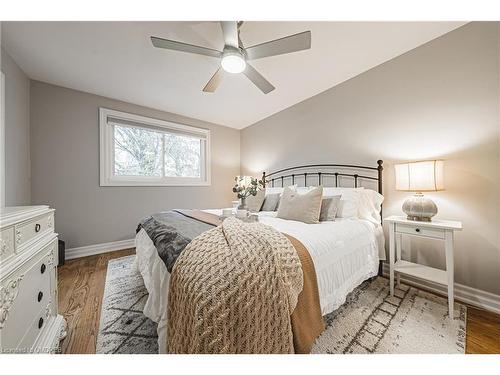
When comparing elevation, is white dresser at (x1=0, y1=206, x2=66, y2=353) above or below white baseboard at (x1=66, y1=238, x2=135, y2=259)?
above

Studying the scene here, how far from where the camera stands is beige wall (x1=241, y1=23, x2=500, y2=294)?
1593 millimetres

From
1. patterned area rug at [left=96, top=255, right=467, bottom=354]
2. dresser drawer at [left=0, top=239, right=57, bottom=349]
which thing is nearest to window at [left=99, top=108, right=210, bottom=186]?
patterned area rug at [left=96, top=255, right=467, bottom=354]

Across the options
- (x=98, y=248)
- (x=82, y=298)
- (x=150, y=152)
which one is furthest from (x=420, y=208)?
(x=98, y=248)

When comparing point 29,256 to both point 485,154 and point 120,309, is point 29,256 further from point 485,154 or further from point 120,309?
point 485,154

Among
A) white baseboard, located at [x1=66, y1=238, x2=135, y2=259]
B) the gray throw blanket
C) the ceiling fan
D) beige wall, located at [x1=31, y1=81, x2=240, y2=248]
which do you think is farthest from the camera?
white baseboard, located at [x1=66, y1=238, x2=135, y2=259]

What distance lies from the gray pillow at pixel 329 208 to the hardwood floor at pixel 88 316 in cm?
115

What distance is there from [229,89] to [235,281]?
2692 mm

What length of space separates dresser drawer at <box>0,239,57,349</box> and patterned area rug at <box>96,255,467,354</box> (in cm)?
44

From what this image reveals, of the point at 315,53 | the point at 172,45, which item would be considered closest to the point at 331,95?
the point at 315,53

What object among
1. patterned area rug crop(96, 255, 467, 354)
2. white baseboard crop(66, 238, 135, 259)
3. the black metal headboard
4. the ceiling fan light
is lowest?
patterned area rug crop(96, 255, 467, 354)

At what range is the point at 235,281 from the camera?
80cm

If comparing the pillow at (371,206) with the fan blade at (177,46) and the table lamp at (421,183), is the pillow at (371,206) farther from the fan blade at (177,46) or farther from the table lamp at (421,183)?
the fan blade at (177,46)

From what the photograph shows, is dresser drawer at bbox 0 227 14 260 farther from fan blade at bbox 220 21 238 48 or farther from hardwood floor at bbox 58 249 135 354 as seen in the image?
fan blade at bbox 220 21 238 48

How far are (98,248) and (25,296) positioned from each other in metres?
2.34
